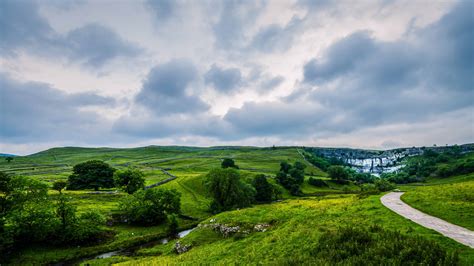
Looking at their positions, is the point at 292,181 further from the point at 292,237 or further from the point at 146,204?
the point at 292,237

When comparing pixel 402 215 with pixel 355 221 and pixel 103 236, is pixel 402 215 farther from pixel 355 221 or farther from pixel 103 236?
pixel 103 236

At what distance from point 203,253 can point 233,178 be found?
46060 millimetres

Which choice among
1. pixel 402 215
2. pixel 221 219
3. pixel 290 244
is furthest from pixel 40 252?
pixel 402 215

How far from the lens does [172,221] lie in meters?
53.5

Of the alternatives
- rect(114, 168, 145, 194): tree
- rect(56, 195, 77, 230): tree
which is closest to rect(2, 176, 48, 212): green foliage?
rect(56, 195, 77, 230): tree

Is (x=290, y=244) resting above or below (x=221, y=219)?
above

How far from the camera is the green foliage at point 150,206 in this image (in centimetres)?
5653

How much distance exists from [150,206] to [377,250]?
55879 mm

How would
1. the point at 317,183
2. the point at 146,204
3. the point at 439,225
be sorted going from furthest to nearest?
the point at 317,183 < the point at 146,204 < the point at 439,225

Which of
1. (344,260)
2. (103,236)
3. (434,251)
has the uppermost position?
(434,251)

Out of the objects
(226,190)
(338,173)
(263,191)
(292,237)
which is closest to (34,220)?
(226,190)

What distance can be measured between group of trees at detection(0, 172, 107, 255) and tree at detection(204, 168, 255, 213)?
32048 mm

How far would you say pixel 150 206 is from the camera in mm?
57656

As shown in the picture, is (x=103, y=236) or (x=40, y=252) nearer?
(x=40, y=252)
